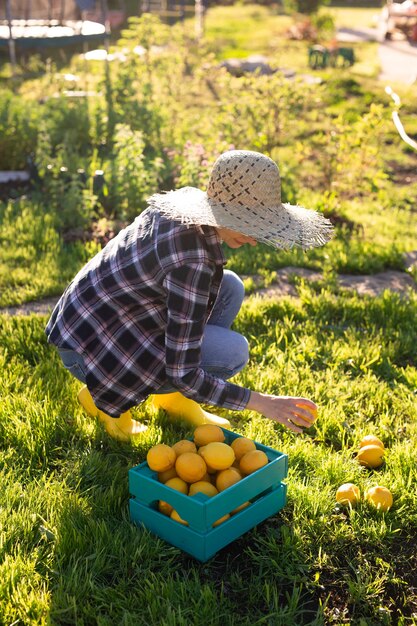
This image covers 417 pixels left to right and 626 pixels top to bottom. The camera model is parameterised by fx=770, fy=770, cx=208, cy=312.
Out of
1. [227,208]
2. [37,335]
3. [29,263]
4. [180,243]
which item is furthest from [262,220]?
[29,263]

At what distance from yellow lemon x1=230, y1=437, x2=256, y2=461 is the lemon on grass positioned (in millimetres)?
243

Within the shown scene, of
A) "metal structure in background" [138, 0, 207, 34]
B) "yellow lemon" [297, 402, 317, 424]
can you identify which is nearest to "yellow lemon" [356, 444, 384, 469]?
"yellow lemon" [297, 402, 317, 424]

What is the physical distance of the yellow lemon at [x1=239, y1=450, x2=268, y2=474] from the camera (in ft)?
8.95

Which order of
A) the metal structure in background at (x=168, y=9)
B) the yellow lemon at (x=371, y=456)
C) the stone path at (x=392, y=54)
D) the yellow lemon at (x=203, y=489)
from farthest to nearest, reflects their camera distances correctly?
the metal structure in background at (x=168, y=9), the stone path at (x=392, y=54), the yellow lemon at (x=371, y=456), the yellow lemon at (x=203, y=489)

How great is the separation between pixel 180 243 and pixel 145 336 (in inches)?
18.5

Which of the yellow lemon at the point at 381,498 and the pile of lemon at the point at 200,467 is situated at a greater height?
the pile of lemon at the point at 200,467

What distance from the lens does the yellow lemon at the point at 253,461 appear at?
273 centimetres

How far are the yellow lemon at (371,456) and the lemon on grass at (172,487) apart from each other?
816 millimetres

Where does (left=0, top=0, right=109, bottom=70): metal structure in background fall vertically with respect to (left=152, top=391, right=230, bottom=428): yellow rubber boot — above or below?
above

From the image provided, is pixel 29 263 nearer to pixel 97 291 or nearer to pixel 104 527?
pixel 97 291

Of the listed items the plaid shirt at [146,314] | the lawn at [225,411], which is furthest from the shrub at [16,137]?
the plaid shirt at [146,314]

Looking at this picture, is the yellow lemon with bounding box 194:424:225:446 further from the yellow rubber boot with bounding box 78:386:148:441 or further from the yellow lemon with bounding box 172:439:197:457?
the yellow rubber boot with bounding box 78:386:148:441

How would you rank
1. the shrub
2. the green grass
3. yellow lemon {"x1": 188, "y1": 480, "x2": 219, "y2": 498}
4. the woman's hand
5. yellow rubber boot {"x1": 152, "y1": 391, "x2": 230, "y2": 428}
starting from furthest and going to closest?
the shrub
yellow rubber boot {"x1": 152, "y1": 391, "x2": 230, "y2": 428}
the woman's hand
yellow lemon {"x1": 188, "y1": 480, "x2": 219, "y2": 498}
the green grass

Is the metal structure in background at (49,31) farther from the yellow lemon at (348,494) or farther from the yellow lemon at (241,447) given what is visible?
the yellow lemon at (348,494)
